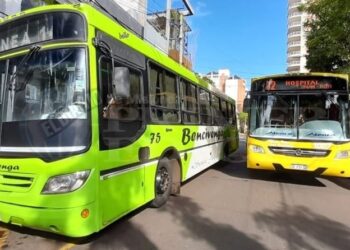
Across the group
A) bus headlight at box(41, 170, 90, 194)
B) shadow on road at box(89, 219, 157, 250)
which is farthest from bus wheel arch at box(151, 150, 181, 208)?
bus headlight at box(41, 170, 90, 194)

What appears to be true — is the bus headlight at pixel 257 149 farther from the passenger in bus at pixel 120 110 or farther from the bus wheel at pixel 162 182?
the passenger in bus at pixel 120 110

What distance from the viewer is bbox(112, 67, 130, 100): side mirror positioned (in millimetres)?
4645

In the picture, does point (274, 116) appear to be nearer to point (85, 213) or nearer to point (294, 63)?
point (85, 213)

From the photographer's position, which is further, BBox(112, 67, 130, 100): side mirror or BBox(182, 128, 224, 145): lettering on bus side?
BBox(182, 128, 224, 145): lettering on bus side

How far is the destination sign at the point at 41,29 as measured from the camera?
14.2 feet

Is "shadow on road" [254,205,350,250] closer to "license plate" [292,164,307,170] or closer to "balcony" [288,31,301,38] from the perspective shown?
"license plate" [292,164,307,170]

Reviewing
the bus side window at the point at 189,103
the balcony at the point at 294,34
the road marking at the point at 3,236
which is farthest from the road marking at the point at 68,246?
the balcony at the point at 294,34

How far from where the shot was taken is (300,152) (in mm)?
8430

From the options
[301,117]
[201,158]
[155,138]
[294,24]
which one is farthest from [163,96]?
[294,24]

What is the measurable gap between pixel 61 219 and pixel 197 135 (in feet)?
15.9

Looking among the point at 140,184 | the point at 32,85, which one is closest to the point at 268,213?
the point at 140,184

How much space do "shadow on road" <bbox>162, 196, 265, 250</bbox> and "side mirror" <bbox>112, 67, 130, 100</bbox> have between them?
2.22 meters

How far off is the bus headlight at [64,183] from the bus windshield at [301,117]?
19.3ft

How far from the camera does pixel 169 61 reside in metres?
7.08
